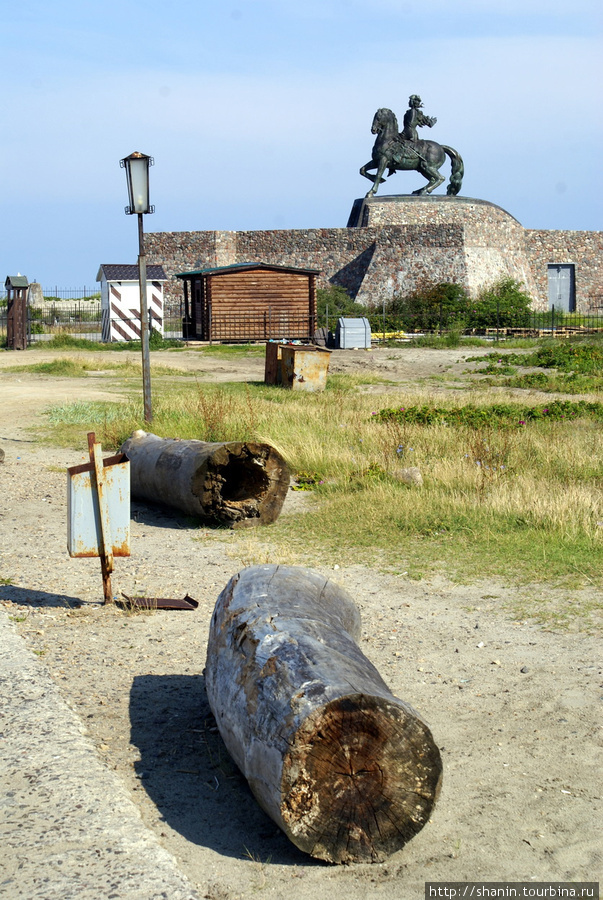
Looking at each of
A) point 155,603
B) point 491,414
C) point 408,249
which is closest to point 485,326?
point 408,249

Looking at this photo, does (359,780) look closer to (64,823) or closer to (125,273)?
(64,823)

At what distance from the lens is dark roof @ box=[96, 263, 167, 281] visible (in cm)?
3831

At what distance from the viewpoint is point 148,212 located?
39.4 feet

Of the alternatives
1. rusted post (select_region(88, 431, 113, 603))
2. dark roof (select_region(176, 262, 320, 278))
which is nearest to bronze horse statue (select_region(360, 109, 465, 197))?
dark roof (select_region(176, 262, 320, 278))

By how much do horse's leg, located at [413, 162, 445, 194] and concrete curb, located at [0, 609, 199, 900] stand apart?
45.2 meters

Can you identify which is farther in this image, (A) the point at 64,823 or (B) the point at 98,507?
(B) the point at 98,507

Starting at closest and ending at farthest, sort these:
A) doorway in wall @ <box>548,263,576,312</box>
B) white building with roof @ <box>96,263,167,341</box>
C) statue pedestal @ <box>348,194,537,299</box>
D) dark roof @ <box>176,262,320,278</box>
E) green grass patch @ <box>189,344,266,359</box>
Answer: green grass patch @ <box>189,344,266,359</box>
dark roof @ <box>176,262,320,278</box>
white building with roof @ <box>96,263,167,341</box>
statue pedestal @ <box>348,194,537,299</box>
doorway in wall @ <box>548,263,576,312</box>

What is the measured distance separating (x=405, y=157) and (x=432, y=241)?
438 centimetres

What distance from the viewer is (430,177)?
154ft

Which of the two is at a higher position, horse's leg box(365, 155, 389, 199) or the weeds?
horse's leg box(365, 155, 389, 199)

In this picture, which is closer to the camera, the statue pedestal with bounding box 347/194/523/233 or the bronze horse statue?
the bronze horse statue

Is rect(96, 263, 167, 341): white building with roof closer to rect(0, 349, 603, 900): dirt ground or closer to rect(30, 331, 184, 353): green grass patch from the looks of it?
rect(30, 331, 184, 353): green grass patch

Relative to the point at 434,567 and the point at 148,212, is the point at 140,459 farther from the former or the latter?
the point at 148,212

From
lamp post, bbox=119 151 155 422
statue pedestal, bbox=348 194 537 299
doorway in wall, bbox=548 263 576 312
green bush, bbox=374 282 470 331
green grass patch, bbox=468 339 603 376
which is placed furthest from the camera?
doorway in wall, bbox=548 263 576 312
